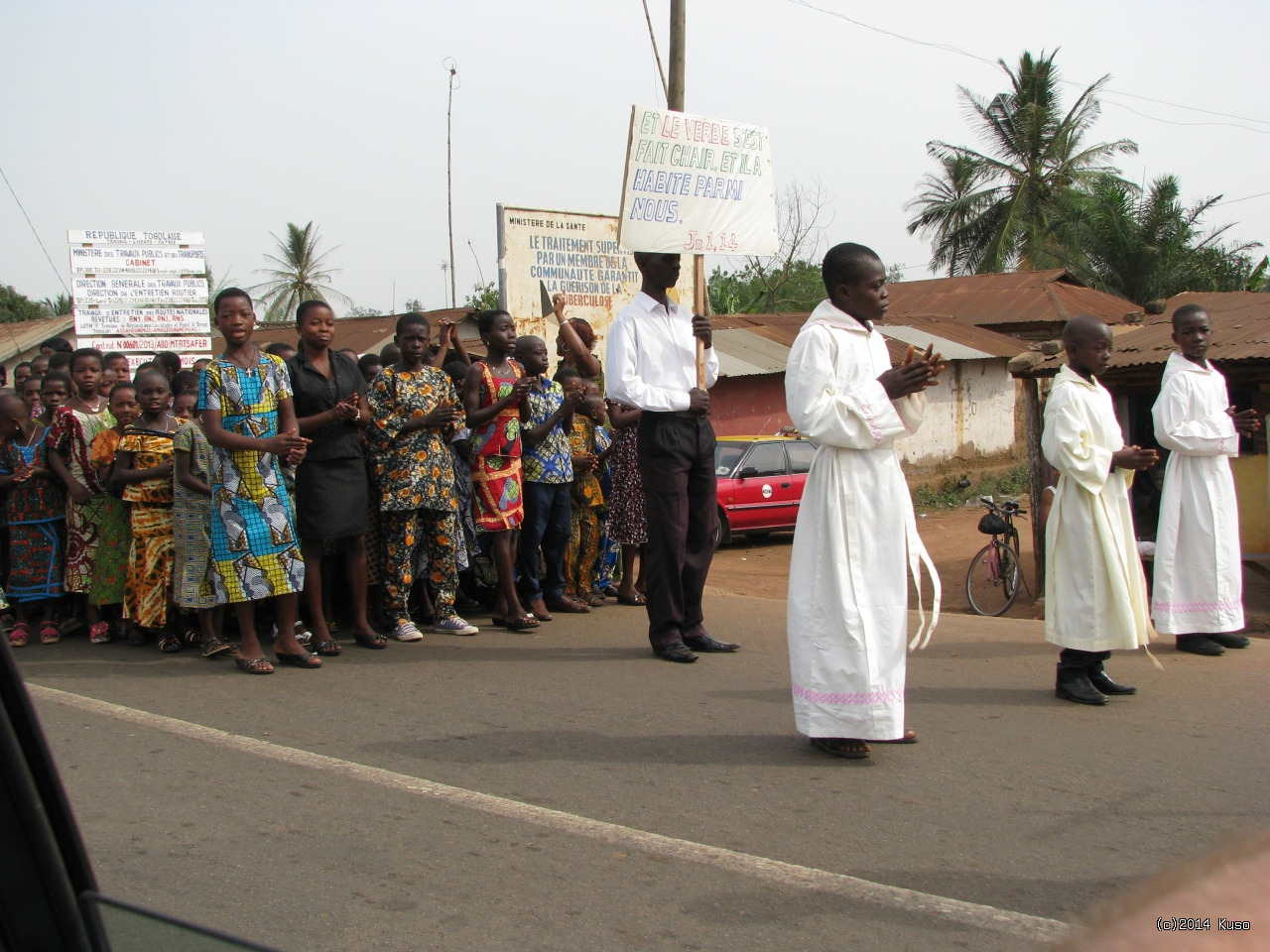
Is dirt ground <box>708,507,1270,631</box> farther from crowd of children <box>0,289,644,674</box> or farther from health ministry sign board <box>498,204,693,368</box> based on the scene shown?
crowd of children <box>0,289,644,674</box>

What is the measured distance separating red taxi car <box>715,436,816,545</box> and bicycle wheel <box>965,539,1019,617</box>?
4.78m

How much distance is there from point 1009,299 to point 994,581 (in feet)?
72.1

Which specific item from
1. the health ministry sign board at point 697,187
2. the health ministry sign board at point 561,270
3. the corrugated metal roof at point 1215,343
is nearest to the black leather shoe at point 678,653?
the health ministry sign board at point 697,187

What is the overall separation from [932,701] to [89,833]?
146 inches

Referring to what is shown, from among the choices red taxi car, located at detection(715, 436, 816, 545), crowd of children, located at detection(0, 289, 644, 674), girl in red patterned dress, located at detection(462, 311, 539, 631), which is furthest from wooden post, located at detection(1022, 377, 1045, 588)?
girl in red patterned dress, located at detection(462, 311, 539, 631)

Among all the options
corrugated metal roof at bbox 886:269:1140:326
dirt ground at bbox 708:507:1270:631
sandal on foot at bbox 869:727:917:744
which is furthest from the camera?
corrugated metal roof at bbox 886:269:1140:326

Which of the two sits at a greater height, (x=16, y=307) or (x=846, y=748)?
(x=16, y=307)

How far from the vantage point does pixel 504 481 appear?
7.43 metres

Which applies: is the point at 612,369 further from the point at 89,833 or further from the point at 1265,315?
the point at 1265,315

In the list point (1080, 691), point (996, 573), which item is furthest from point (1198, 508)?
point (996, 573)

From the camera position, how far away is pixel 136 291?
13953 millimetres

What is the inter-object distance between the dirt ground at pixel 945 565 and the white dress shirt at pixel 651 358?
16.9 ft

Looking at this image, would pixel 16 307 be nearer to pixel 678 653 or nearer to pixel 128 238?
pixel 128 238

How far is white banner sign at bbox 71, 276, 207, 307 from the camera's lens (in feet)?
45.1
